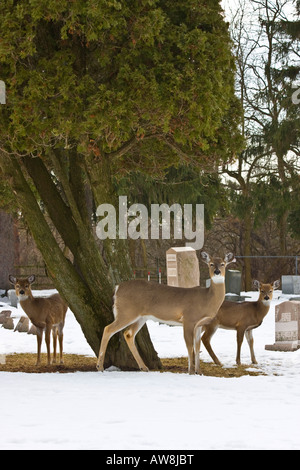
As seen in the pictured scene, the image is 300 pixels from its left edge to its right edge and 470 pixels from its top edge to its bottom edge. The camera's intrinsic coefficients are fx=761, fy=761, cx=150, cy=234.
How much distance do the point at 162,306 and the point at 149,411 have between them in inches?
113

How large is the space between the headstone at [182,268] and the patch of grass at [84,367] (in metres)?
5.21

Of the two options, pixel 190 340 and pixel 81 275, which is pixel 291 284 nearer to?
pixel 81 275

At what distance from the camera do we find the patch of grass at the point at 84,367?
11.6m

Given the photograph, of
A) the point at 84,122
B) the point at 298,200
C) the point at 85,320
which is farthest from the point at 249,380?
the point at 298,200

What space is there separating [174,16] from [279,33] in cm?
2110

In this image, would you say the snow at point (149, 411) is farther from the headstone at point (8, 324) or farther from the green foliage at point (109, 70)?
the headstone at point (8, 324)

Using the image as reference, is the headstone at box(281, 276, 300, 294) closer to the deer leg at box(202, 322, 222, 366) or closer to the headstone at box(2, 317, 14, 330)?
the headstone at box(2, 317, 14, 330)

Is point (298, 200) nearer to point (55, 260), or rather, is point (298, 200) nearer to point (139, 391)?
point (55, 260)

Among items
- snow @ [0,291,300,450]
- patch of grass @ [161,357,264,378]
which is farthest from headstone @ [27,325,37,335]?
snow @ [0,291,300,450]

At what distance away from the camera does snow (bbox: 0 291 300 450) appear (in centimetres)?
665

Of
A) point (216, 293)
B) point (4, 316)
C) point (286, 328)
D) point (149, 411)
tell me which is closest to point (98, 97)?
point (216, 293)

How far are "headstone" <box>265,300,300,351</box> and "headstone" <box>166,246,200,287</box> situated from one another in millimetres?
4332

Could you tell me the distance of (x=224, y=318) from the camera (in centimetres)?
1255

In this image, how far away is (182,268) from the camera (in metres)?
18.9
